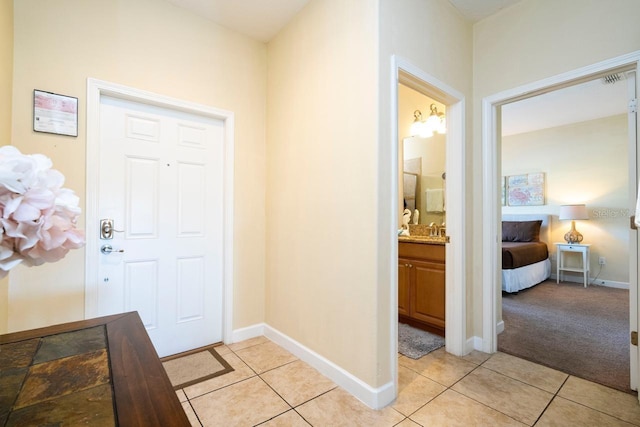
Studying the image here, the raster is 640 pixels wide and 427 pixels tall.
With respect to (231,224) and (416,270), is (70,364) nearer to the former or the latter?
(231,224)

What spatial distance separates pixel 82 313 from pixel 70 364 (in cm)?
145

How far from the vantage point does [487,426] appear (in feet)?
5.00

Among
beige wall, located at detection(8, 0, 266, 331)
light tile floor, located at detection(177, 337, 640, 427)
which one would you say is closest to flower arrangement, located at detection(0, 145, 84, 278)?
light tile floor, located at detection(177, 337, 640, 427)

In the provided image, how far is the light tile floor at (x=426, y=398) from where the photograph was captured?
1.58 m

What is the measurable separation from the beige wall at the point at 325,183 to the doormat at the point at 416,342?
761 millimetres

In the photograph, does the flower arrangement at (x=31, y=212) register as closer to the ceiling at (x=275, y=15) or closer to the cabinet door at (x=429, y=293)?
the ceiling at (x=275, y=15)

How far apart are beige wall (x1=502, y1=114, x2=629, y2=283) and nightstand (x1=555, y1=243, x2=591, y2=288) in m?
0.20

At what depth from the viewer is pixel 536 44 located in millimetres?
2156

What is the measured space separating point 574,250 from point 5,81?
6.78 m

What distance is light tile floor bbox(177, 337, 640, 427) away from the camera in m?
1.58

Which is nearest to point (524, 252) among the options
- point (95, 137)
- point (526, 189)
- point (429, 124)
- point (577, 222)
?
point (577, 222)

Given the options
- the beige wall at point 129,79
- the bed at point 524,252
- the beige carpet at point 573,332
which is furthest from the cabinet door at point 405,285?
the bed at point 524,252

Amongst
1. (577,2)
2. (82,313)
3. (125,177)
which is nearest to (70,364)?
(82,313)

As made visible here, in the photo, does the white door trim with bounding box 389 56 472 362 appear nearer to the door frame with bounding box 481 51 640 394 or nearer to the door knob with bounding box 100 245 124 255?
the door frame with bounding box 481 51 640 394
